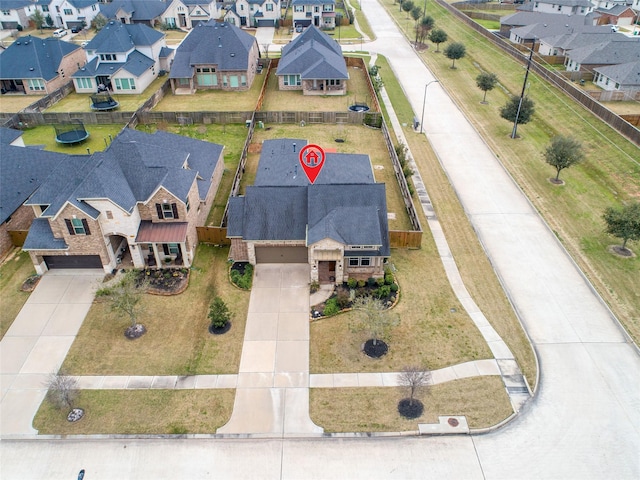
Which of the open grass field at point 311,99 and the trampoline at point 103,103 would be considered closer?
the trampoline at point 103,103

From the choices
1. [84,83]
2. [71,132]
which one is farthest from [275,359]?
[84,83]

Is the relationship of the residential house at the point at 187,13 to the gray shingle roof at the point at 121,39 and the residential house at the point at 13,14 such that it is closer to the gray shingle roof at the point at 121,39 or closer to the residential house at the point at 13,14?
the gray shingle roof at the point at 121,39

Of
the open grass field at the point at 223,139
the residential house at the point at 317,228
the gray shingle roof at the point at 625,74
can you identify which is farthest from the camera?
the gray shingle roof at the point at 625,74

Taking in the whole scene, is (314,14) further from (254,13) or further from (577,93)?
(577,93)

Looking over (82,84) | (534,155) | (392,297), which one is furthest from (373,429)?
(82,84)

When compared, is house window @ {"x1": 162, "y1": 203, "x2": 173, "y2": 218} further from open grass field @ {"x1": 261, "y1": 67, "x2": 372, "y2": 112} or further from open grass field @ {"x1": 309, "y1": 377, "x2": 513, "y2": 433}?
open grass field @ {"x1": 261, "y1": 67, "x2": 372, "y2": 112}

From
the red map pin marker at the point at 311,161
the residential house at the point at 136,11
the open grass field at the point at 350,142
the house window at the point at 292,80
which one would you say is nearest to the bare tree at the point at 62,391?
the red map pin marker at the point at 311,161

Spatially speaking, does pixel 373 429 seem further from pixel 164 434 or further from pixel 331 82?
pixel 331 82
